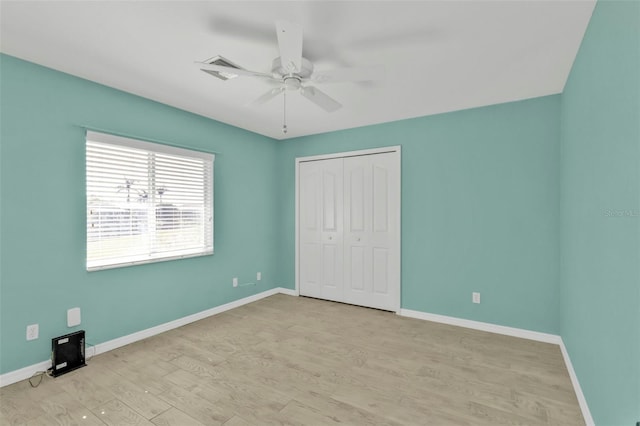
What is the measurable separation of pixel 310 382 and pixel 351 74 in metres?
2.24

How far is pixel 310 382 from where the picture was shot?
232 cm

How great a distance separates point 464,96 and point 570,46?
100 cm

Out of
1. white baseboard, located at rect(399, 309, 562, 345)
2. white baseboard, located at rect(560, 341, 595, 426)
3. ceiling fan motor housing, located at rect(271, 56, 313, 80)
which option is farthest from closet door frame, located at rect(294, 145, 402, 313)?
ceiling fan motor housing, located at rect(271, 56, 313, 80)

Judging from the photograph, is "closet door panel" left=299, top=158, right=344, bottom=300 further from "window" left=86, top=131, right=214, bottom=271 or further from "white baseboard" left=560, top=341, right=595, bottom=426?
"white baseboard" left=560, top=341, right=595, bottom=426

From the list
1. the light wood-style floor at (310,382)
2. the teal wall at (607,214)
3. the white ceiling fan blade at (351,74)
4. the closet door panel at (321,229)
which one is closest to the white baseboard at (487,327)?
the light wood-style floor at (310,382)

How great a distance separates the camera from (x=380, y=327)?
11.3 feet

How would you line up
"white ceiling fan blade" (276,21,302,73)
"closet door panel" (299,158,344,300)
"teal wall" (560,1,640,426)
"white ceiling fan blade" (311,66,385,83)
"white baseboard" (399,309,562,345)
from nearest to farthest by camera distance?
"teal wall" (560,1,640,426) → "white ceiling fan blade" (276,21,302,73) → "white ceiling fan blade" (311,66,385,83) → "white baseboard" (399,309,562,345) → "closet door panel" (299,158,344,300)

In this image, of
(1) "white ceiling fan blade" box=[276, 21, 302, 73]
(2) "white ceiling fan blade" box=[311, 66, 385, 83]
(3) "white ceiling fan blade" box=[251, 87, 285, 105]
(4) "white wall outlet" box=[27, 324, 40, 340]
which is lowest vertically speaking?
(4) "white wall outlet" box=[27, 324, 40, 340]

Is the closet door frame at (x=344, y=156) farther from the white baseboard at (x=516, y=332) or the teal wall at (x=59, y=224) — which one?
the teal wall at (x=59, y=224)

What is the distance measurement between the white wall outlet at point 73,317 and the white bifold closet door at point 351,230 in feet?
9.18

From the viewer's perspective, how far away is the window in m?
2.80

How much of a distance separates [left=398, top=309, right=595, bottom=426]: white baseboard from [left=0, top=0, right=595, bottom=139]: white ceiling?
7.90 feet

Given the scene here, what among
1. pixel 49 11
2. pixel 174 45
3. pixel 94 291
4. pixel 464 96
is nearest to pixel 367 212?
pixel 464 96

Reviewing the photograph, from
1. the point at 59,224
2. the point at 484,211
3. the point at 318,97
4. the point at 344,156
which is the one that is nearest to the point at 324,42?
the point at 318,97
